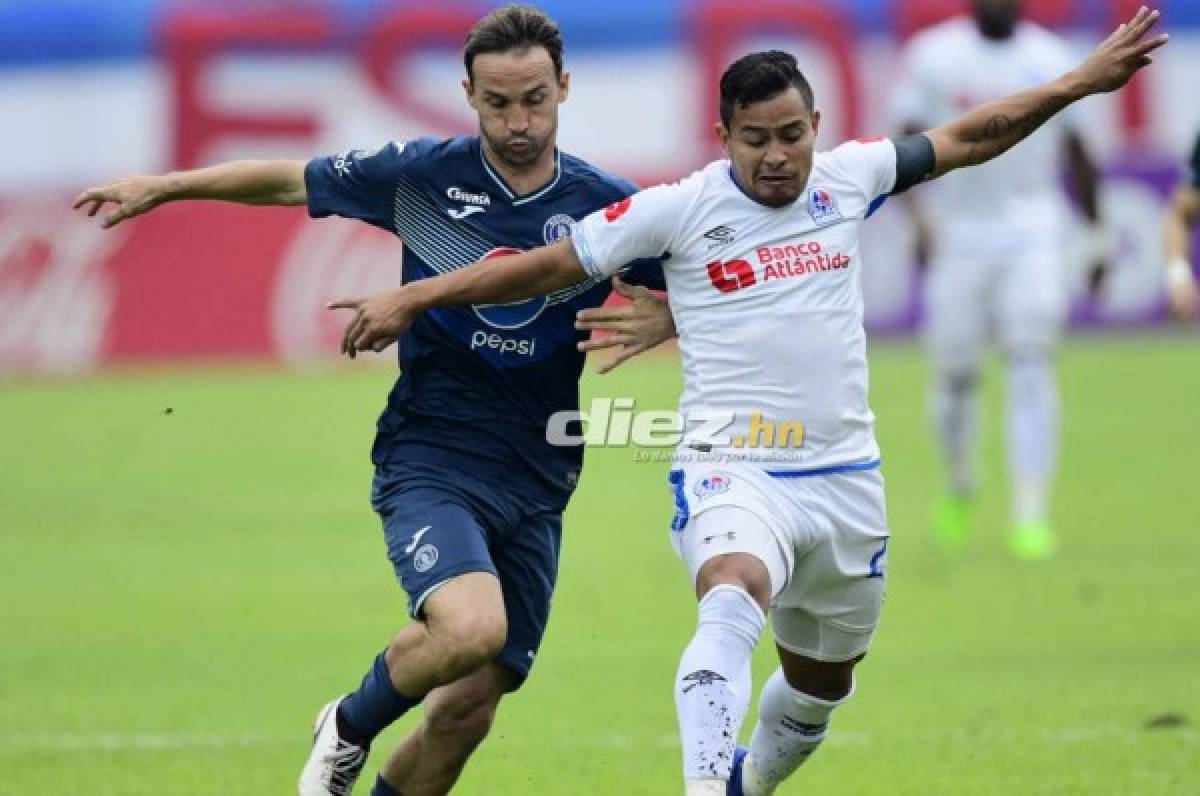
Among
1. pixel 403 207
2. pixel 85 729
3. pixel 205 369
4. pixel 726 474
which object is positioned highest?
pixel 403 207

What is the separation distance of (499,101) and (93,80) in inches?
756

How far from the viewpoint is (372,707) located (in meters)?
6.76

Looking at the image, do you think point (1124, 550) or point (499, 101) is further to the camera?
point (1124, 550)

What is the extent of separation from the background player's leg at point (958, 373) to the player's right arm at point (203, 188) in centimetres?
732

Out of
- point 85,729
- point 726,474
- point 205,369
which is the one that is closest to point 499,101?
point 726,474

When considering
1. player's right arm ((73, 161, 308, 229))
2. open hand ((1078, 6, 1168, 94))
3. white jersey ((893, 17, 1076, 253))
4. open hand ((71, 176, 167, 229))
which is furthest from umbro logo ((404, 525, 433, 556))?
white jersey ((893, 17, 1076, 253))

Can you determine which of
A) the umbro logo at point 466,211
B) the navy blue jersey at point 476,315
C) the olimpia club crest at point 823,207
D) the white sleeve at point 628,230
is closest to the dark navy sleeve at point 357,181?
the navy blue jersey at point 476,315

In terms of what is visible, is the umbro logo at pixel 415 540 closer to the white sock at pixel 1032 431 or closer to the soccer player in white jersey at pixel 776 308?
the soccer player in white jersey at pixel 776 308

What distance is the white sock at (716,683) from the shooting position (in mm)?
6113

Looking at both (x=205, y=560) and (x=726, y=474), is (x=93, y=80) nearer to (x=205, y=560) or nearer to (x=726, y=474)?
(x=205, y=560)

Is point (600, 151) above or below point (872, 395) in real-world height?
above

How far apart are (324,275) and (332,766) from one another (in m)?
16.8

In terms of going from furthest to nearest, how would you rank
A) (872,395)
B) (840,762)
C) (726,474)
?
1. (872,395)
2. (840,762)
3. (726,474)

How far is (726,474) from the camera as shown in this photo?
670 centimetres
